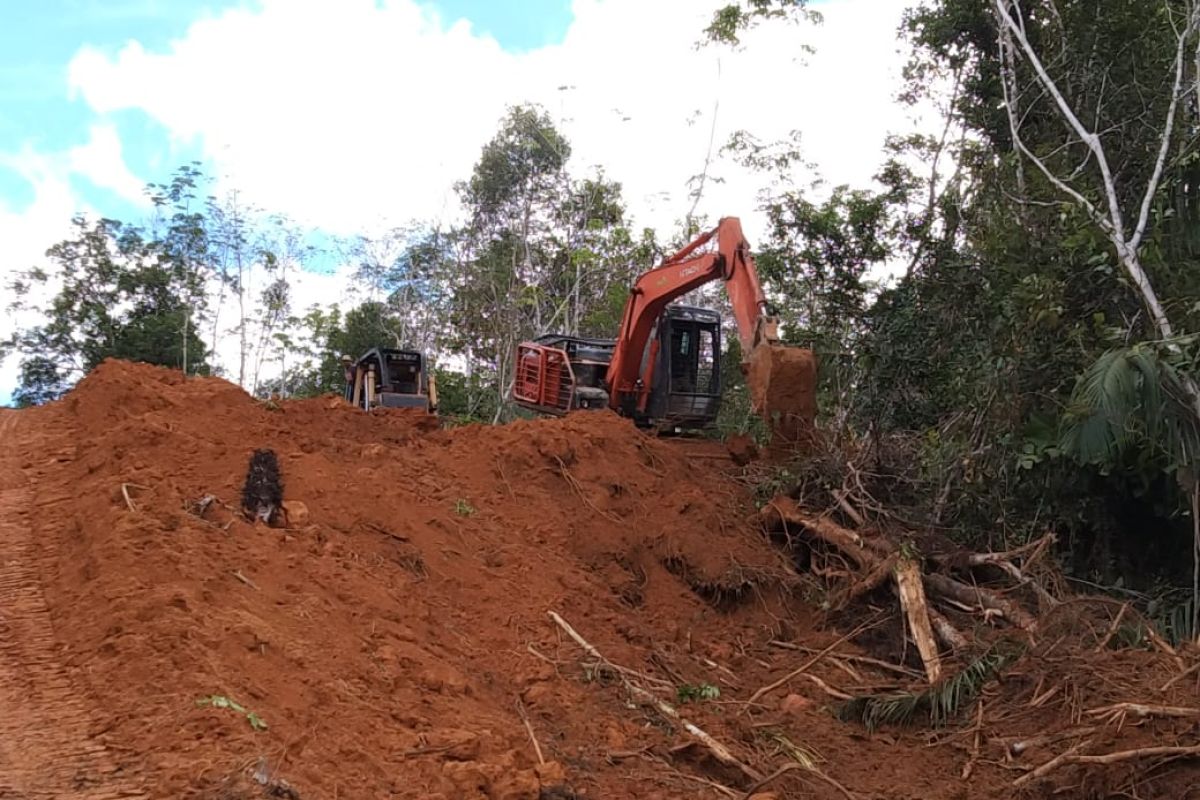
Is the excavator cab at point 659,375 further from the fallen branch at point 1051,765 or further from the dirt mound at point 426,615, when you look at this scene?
the fallen branch at point 1051,765

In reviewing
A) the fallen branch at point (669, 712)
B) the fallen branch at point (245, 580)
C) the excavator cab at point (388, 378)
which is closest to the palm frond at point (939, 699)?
the fallen branch at point (669, 712)

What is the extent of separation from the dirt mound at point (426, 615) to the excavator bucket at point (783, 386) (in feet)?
3.54

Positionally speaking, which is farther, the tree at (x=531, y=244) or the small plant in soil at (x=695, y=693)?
the tree at (x=531, y=244)

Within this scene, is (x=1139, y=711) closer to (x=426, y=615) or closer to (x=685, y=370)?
(x=426, y=615)

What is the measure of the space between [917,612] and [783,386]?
2581 mm

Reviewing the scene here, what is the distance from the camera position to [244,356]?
32688mm

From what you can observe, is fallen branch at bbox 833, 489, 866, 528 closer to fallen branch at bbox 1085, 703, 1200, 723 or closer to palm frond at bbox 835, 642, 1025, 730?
palm frond at bbox 835, 642, 1025, 730

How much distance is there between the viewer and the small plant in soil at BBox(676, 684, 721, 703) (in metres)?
6.36

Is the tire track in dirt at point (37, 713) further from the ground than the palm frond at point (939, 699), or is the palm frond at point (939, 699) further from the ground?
the tire track in dirt at point (37, 713)


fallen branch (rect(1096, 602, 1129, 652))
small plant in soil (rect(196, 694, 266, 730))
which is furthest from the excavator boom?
small plant in soil (rect(196, 694, 266, 730))

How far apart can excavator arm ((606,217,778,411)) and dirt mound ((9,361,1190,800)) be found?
6.15 feet

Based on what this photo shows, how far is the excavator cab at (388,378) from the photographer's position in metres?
17.0

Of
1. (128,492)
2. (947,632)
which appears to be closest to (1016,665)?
(947,632)

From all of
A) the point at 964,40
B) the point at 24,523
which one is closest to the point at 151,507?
the point at 24,523
